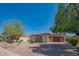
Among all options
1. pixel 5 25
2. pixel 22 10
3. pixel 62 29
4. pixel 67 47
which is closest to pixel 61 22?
pixel 62 29

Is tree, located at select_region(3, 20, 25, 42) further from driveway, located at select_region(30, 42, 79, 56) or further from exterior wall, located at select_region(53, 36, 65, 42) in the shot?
exterior wall, located at select_region(53, 36, 65, 42)

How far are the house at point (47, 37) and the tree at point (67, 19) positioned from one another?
9cm

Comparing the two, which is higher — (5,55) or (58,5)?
(58,5)

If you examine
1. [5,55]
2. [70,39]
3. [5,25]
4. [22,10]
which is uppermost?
[22,10]

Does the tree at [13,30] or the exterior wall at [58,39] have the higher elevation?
the tree at [13,30]

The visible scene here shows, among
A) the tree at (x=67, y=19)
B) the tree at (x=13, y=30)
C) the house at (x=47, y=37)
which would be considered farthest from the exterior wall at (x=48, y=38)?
the tree at (x=13, y=30)

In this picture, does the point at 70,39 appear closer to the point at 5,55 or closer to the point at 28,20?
the point at 28,20

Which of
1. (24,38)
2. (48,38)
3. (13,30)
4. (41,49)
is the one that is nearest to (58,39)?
(48,38)

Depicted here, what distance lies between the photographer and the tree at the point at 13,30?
3.28 metres

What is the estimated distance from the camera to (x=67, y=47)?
10.7ft

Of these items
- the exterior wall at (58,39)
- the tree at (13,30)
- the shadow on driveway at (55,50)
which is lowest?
the shadow on driveway at (55,50)

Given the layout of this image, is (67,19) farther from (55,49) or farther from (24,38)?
(24,38)

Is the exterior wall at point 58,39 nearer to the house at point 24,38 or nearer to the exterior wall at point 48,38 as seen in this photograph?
the exterior wall at point 48,38

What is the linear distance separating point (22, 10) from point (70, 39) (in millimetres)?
815
